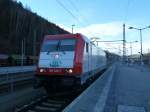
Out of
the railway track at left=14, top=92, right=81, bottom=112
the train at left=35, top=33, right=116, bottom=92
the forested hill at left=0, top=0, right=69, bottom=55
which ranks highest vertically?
the forested hill at left=0, top=0, right=69, bottom=55

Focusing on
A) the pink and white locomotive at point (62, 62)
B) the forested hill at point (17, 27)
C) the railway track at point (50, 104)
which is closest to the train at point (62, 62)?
the pink and white locomotive at point (62, 62)

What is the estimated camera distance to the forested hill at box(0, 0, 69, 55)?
68562 mm

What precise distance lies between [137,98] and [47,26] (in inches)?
3170

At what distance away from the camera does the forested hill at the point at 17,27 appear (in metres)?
68.6

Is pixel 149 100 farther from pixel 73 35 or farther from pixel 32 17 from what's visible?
pixel 32 17

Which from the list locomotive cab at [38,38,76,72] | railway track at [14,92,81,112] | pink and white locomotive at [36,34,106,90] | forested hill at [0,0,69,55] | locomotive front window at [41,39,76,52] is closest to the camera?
railway track at [14,92,81,112]

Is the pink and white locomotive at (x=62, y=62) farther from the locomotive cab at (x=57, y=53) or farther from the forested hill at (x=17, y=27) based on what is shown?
the forested hill at (x=17, y=27)

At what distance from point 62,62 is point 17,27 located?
Result: 59253mm

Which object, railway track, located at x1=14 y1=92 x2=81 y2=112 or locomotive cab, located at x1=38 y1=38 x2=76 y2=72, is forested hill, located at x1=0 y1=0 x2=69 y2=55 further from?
railway track, located at x1=14 y1=92 x2=81 y2=112

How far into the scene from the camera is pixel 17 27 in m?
75.2

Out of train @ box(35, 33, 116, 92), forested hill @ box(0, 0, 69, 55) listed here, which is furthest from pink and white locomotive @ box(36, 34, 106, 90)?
forested hill @ box(0, 0, 69, 55)

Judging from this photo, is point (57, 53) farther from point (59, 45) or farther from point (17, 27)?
point (17, 27)

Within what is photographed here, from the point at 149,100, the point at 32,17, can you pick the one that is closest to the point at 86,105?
the point at 149,100

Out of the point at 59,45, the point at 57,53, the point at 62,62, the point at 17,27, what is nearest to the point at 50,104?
the point at 62,62
